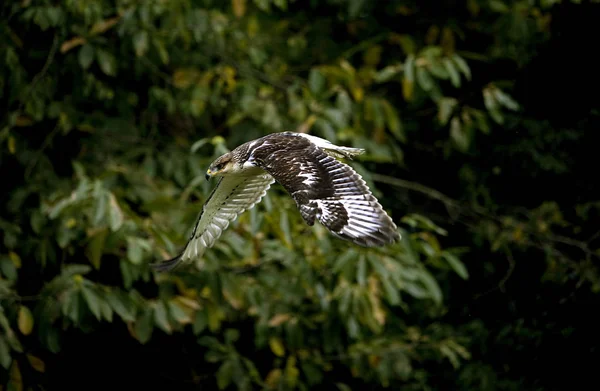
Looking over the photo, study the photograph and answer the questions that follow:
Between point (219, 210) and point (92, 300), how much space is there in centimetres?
98

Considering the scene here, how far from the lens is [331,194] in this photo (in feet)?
12.7

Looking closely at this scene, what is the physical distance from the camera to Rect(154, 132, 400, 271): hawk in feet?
12.0

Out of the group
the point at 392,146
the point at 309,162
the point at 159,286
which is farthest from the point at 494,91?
the point at 309,162

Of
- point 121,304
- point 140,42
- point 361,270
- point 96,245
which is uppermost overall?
point 140,42

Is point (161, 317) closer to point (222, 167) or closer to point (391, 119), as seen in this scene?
point (222, 167)

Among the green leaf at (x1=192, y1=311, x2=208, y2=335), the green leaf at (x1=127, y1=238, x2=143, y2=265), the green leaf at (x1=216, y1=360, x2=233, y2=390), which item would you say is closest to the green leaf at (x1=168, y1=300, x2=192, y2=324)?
the green leaf at (x1=192, y1=311, x2=208, y2=335)

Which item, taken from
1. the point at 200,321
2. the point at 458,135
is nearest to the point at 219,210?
the point at 200,321

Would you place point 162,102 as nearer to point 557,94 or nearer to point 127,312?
point 127,312

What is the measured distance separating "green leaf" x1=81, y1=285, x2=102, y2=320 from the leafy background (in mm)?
24

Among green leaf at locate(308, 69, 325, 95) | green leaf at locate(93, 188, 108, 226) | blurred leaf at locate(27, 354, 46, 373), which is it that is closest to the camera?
green leaf at locate(93, 188, 108, 226)

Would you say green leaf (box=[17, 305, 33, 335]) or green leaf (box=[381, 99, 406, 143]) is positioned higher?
A: green leaf (box=[381, 99, 406, 143])

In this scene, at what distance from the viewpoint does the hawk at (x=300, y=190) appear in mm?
3648

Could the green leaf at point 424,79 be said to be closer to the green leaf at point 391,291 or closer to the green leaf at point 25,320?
the green leaf at point 391,291

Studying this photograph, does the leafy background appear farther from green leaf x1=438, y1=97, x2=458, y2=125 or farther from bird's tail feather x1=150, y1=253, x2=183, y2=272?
bird's tail feather x1=150, y1=253, x2=183, y2=272
